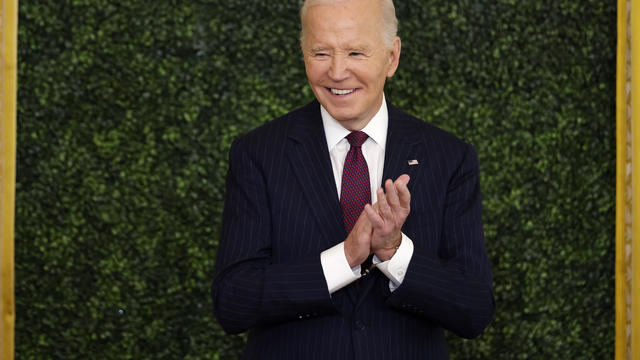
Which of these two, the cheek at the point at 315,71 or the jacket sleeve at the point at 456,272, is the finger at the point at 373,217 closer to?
the jacket sleeve at the point at 456,272

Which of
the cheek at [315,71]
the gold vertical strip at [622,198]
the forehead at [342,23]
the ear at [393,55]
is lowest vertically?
the gold vertical strip at [622,198]

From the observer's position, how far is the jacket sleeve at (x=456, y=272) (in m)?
1.48

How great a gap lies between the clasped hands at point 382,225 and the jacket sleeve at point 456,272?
85mm

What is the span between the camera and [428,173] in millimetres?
1656

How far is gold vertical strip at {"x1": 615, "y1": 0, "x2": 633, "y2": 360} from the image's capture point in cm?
311

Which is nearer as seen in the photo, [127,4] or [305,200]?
[305,200]

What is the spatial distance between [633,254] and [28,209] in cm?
299

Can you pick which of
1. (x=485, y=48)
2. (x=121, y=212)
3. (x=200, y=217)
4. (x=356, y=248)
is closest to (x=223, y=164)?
(x=200, y=217)

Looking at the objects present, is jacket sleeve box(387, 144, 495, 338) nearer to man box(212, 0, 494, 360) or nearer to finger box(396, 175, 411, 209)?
man box(212, 0, 494, 360)

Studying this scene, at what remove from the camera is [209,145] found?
10.0ft

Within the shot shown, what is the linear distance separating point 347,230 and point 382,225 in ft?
0.66

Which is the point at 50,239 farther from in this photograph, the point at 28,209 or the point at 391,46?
the point at 391,46

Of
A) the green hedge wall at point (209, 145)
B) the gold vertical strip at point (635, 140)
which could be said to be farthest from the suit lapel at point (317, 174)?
the gold vertical strip at point (635, 140)

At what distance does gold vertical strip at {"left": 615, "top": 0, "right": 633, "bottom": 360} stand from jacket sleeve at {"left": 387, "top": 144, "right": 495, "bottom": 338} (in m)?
1.75
